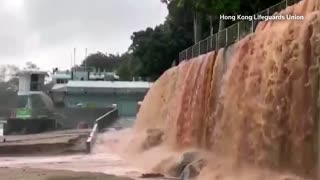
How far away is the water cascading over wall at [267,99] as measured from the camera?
15.1 m

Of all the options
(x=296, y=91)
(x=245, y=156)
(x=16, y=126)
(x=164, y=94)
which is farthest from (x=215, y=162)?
(x=16, y=126)

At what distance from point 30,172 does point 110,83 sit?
5766 centimetres

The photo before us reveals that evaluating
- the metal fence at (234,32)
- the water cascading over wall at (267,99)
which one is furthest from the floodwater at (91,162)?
the metal fence at (234,32)

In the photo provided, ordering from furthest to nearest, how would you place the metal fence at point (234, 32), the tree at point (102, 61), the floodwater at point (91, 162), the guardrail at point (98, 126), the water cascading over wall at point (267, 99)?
the tree at point (102, 61), the guardrail at point (98, 126), the floodwater at point (91, 162), the metal fence at point (234, 32), the water cascading over wall at point (267, 99)

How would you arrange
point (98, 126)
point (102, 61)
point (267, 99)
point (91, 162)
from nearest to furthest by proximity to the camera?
point (267, 99) < point (91, 162) < point (98, 126) < point (102, 61)

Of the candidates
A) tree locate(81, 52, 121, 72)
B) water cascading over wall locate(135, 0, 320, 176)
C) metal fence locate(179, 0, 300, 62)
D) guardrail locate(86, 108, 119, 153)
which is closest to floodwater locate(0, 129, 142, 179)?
guardrail locate(86, 108, 119, 153)

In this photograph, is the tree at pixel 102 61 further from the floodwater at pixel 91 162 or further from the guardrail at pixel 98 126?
the floodwater at pixel 91 162

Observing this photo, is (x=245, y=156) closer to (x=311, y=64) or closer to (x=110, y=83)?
(x=311, y=64)

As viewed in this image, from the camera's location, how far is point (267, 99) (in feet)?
55.6

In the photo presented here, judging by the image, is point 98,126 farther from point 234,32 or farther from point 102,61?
point 102,61

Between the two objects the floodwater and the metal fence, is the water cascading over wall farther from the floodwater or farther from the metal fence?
the floodwater

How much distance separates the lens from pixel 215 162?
66.9 ft

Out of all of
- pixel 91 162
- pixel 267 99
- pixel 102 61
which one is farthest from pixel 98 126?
pixel 102 61

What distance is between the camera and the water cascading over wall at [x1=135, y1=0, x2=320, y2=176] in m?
15.1
